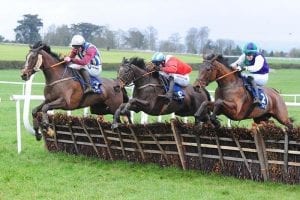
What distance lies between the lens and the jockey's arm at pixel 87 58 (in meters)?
10.1

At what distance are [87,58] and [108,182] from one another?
106 inches

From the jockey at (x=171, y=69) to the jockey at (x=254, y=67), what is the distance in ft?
3.57

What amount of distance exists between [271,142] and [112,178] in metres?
2.35

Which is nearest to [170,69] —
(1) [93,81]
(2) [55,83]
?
(1) [93,81]

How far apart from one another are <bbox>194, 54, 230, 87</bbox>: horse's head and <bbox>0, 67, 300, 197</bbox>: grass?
4.61 feet

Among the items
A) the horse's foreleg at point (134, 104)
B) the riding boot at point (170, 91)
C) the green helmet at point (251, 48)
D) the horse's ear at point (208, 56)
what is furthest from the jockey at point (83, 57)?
the green helmet at point (251, 48)

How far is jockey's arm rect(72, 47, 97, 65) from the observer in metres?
10.1

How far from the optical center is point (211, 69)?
9.09m

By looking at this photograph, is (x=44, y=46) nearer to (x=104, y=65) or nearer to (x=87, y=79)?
(x=87, y=79)

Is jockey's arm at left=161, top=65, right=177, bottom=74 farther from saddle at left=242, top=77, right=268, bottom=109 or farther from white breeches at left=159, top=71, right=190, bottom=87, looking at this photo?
saddle at left=242, top=77, right=268, bottom=109

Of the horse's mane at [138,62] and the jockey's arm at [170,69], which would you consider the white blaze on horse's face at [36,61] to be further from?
the jockey's arm at [170,69]


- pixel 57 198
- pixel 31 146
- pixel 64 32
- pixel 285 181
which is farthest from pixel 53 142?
pixel 64 32

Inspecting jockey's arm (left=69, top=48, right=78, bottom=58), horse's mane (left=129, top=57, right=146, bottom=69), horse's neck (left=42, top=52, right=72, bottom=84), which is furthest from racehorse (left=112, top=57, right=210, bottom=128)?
horse's neck (left=42, top=52, right=72, bottom=84)

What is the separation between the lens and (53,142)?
36.4ft
